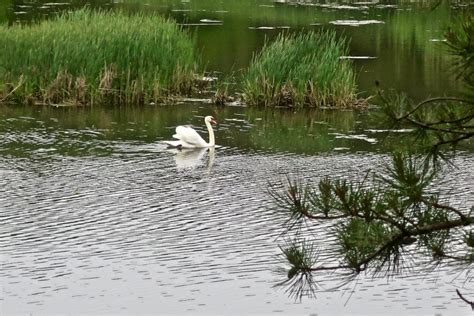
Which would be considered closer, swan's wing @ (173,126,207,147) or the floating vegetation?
swan's wing @ (173,126,207,147)

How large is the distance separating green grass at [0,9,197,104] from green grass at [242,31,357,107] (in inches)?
63.6

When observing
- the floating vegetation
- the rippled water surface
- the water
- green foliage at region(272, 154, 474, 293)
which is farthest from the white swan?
the floating vegetation

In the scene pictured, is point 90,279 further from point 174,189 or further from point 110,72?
point 110,72

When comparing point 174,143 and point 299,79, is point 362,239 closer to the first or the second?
point 174,143

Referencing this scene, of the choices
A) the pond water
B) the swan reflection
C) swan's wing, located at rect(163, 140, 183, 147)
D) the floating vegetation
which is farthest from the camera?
the floating vegetation

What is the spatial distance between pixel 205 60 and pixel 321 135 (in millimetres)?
8936

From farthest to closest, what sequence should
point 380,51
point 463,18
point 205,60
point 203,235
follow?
point 380,51 < point 205,60 < point 203,235 < point 463,18

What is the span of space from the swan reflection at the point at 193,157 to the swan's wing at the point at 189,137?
0.09 meters

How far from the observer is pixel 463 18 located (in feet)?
14.0

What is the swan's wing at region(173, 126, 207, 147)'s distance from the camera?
16219 mm

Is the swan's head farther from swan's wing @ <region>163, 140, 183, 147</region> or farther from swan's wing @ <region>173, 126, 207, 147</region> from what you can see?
swan's wing @ <region>163, 140, 183, 147</region>

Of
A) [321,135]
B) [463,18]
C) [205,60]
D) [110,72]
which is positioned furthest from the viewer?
[205,60]

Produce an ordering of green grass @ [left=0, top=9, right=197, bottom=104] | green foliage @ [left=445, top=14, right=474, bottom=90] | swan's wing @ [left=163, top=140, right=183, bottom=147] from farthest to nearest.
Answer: green grass @ [left=0, top=9, right=197, bottom=104] → swan's wing @ [left=163, top=140, right=183, bottom=147] → green foliage @ [left=445, top=14, right=474, bottom=90]

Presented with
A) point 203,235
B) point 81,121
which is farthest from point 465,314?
point 81,121
